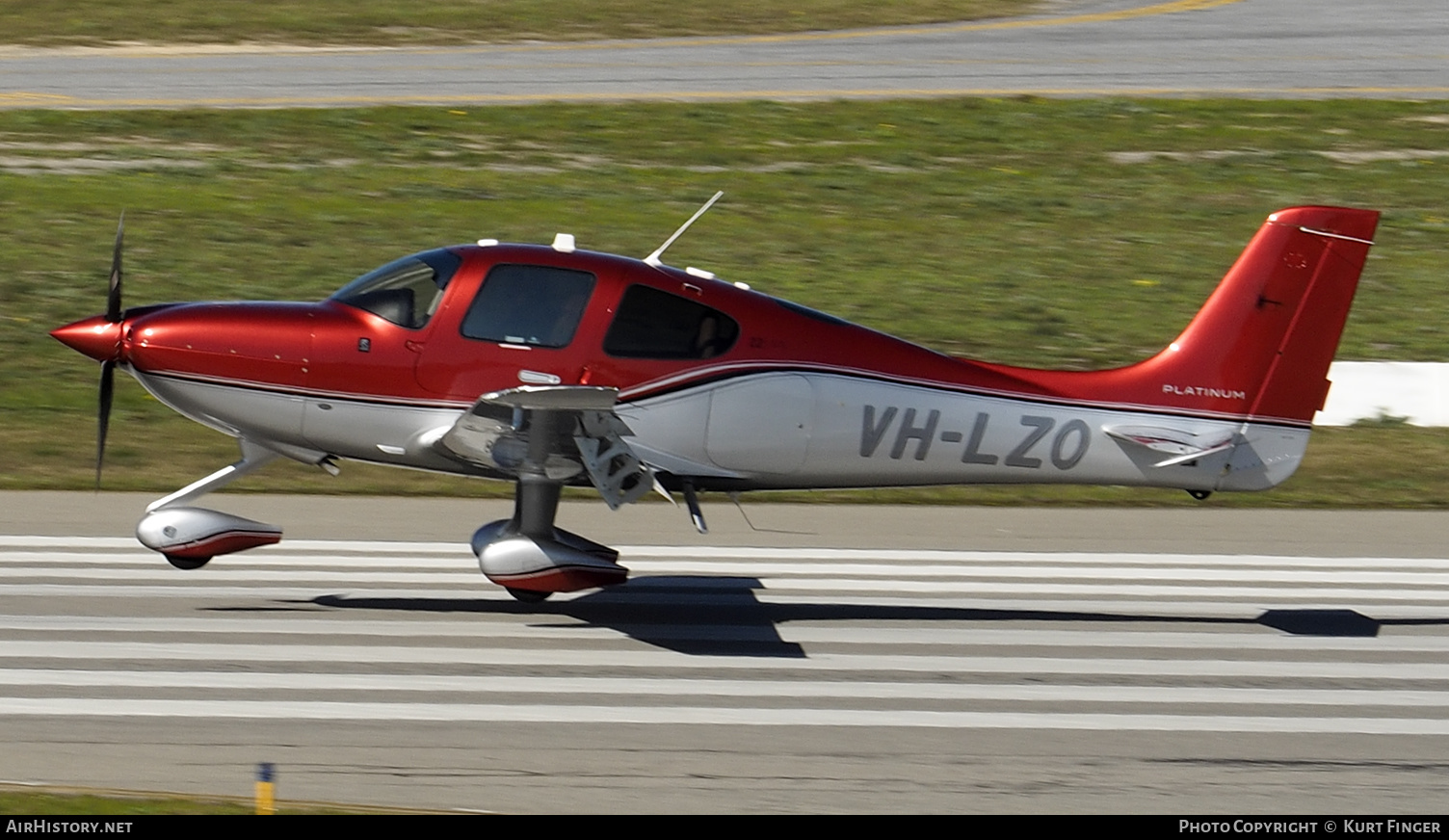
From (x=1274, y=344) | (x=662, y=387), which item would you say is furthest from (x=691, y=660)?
(x=1274, y=344)

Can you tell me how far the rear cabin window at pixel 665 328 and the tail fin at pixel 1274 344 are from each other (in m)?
2.25

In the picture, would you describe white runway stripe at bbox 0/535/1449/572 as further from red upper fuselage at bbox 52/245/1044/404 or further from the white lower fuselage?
red upper fuselage at bbox 52/245/1044/404

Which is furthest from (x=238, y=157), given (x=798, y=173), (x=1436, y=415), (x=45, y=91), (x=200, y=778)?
(x=200, y=778)

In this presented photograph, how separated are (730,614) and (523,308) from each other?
2.47 meters

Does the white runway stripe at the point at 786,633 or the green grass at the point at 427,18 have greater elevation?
the green grass at the point at 427,18

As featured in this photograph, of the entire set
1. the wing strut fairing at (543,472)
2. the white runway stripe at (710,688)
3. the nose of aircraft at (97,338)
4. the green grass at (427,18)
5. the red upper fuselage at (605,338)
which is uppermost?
the green grass at (427,18)

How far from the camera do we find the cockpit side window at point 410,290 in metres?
10.2

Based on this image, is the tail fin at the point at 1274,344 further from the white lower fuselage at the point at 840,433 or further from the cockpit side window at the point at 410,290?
the cockpit side window at the point at 410,290

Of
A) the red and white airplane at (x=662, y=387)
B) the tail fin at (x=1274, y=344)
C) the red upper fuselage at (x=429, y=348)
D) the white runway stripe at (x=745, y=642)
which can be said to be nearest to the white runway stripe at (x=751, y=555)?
the white runway stripe at (x=745, y=642)

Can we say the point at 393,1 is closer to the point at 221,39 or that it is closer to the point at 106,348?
the point at 221,39

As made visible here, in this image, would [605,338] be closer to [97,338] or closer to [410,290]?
[410,290]

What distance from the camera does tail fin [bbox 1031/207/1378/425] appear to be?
10.7m

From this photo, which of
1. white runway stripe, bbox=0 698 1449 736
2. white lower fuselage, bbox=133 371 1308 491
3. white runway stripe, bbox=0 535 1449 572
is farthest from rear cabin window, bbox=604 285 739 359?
white runway stripe, bbox=0 698 1449 736
